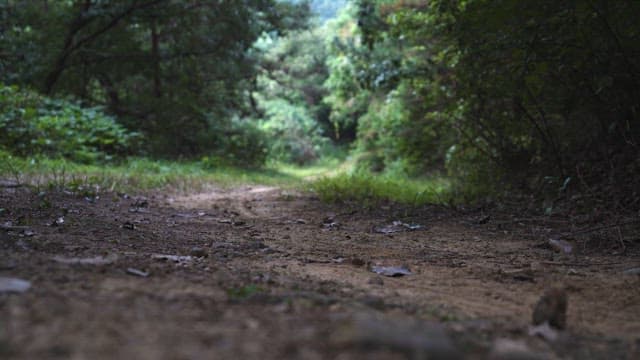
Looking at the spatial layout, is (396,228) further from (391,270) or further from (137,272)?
(137,272)

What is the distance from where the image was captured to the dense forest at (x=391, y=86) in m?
5.84

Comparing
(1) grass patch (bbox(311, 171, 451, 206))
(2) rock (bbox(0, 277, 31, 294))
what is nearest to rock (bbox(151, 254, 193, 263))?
(2) rock (bbox(0, 277, 31, 294))

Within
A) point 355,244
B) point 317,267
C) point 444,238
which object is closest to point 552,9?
point 444,238

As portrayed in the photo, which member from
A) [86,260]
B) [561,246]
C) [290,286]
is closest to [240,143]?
[561,246]

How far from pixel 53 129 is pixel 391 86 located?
643cm

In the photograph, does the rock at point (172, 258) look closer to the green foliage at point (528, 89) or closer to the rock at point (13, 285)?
the rock at point (13, 285)

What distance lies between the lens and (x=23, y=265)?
212cm

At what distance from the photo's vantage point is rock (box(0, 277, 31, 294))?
1731mm

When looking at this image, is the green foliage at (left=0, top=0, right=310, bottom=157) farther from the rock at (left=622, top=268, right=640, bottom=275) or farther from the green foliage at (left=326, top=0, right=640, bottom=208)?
the rock at (left=622, top=268, right=640, bottom=275)

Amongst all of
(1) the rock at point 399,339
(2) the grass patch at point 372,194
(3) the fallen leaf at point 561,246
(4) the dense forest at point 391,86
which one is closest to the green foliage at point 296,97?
(4) the dense forest at point 391,86

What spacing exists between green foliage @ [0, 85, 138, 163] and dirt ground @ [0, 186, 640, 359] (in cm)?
466

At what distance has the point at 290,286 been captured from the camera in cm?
229

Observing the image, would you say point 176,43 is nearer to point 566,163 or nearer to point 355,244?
point 566,163

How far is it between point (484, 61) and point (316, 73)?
27.6 m
